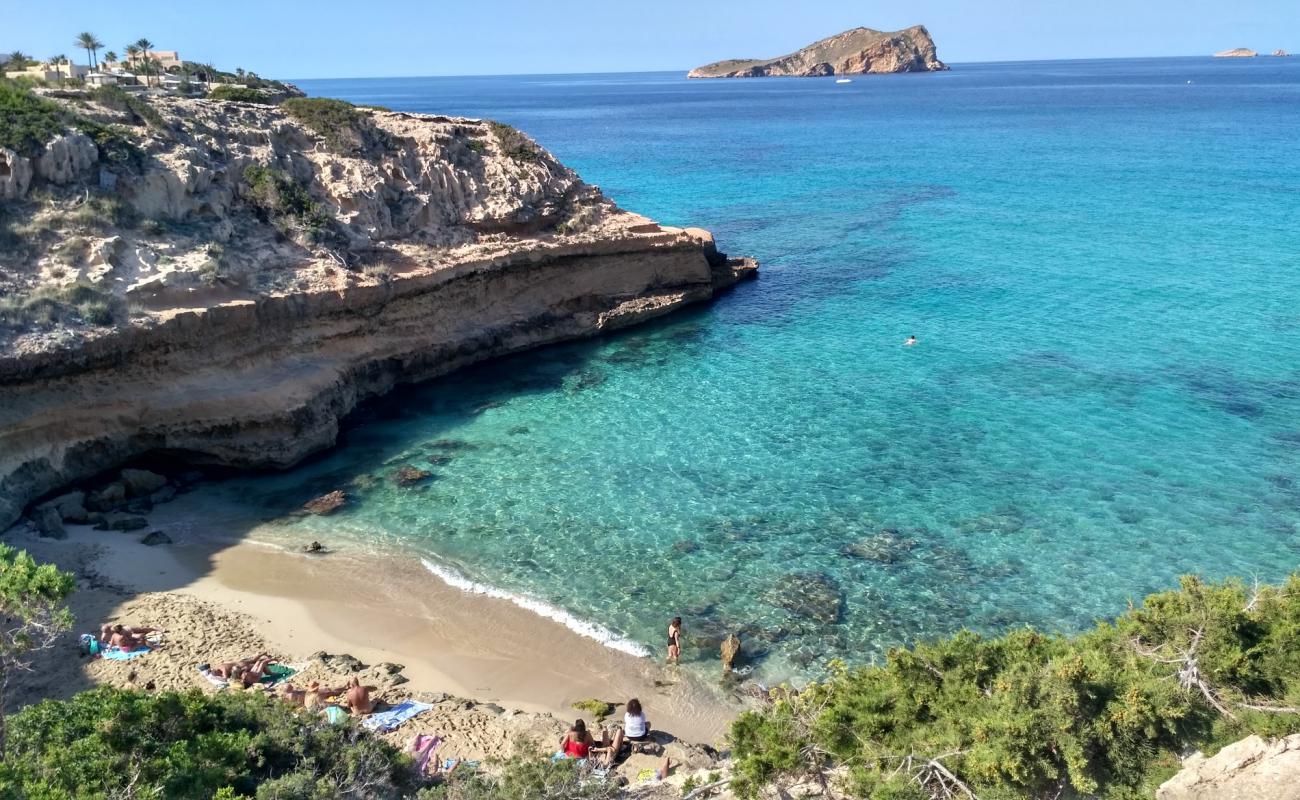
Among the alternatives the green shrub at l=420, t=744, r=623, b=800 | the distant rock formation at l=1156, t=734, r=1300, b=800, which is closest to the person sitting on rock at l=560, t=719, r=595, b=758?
the green shrub at l=420, t=744, r=623, b=800

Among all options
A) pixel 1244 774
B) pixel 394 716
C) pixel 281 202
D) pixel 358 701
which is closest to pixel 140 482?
pixel 281 202

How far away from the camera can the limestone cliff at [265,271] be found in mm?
21750

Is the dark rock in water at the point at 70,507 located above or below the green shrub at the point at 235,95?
below

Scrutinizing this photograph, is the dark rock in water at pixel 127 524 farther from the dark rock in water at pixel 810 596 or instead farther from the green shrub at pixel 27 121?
the dark rock in water at pixel 810 596

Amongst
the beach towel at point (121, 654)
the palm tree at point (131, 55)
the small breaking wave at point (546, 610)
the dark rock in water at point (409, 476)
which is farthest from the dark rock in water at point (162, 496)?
the palm tree at point (131, 55)

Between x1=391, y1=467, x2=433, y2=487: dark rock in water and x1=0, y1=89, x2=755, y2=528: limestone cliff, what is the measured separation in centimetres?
298

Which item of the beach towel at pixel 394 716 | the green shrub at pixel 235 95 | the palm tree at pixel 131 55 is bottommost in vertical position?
the beach towel at pixel 394 716

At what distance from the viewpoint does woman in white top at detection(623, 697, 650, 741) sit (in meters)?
13.8

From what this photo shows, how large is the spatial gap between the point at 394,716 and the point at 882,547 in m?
10.6

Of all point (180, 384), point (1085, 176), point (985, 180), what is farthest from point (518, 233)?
point (1085, 176)

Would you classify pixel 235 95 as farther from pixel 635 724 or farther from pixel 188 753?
pixel 188 753

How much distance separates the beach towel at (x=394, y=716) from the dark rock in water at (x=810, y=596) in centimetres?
700

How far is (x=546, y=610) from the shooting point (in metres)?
17.5

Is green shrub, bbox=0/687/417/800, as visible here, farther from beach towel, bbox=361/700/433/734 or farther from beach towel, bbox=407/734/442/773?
beach towel, bbox=361/700/433/734
